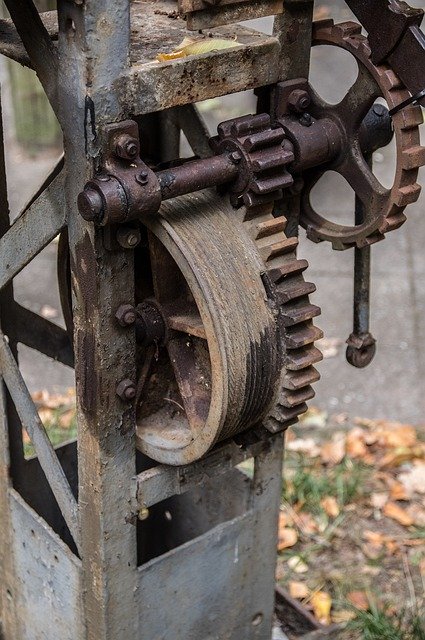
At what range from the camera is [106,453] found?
2.78 meters

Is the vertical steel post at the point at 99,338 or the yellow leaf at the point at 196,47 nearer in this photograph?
the vertical steel post at the point at 99,338

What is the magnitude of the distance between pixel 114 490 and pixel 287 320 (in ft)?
2.19

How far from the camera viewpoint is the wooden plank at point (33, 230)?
259cm

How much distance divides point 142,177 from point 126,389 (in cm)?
60

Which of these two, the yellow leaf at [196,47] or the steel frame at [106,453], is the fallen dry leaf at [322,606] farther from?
the yellow leaf at [196,47]

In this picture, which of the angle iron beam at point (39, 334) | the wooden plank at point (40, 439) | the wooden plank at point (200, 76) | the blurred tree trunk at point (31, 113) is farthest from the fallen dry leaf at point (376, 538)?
the blurred tree trunk at point (31, 113)

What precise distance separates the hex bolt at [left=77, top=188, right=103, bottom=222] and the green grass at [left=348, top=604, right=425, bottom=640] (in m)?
2.36

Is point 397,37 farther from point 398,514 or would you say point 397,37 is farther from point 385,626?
point 398,514

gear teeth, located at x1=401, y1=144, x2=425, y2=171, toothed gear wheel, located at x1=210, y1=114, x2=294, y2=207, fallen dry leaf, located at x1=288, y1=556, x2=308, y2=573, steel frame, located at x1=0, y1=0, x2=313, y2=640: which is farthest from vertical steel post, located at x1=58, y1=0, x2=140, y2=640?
fallen dry leaf, located at x1=288, y1=556, x2=308, y2=573

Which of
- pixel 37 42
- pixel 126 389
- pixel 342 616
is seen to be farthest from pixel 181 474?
pixel 342 616

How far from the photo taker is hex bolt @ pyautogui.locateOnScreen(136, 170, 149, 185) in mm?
2375

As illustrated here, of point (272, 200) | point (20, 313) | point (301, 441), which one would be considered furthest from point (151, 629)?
point (301, 441)

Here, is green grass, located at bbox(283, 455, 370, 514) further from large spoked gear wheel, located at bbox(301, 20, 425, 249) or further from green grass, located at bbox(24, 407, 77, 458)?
large spoked gear wheel, located at bbox(301, 20, 425, 249)

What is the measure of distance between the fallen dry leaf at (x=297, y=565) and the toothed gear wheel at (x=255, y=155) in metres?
2.33
